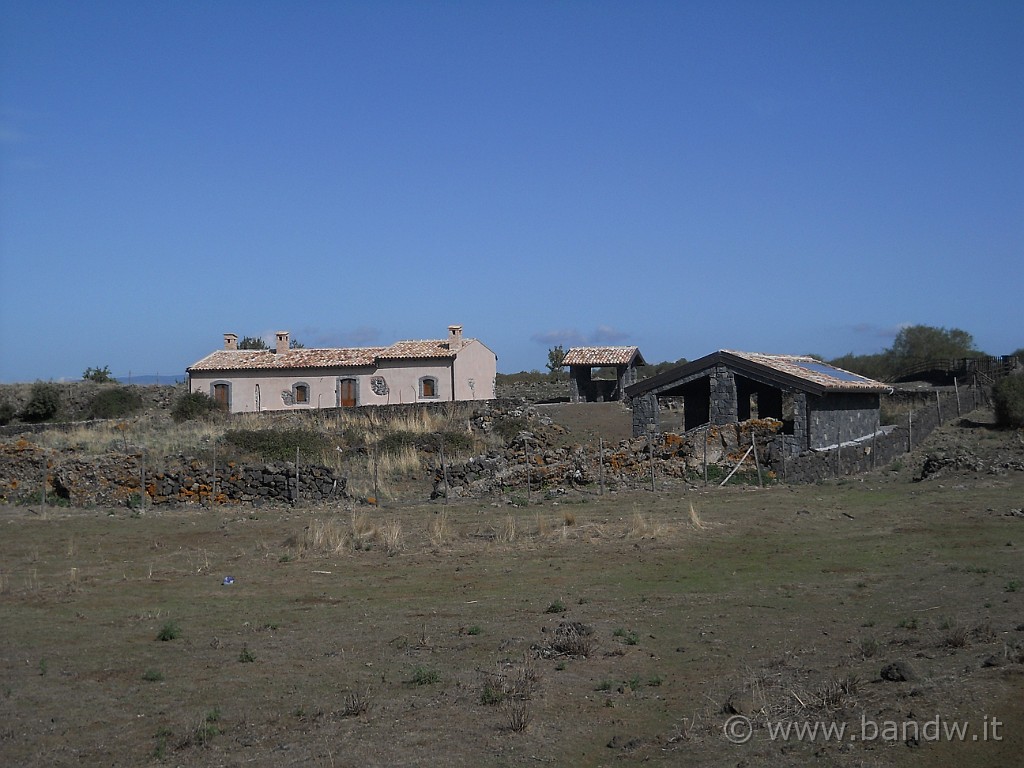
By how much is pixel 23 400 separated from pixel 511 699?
49961 millimetres

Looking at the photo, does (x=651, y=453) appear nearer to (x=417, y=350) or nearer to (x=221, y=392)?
(x=417, y=350)

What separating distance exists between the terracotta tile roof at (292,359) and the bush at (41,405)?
7.52m

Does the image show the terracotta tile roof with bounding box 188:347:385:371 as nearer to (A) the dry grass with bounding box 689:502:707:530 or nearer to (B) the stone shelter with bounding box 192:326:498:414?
(B) the stone shelter with bounding box 192:326:498:414

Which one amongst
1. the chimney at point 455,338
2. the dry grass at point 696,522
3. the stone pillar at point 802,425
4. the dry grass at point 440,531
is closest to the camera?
the dry grass at point 440,531

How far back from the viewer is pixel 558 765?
7641 mm

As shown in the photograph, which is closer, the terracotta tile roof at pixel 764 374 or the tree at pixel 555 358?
the terracotta tile roof at pixel 764 374

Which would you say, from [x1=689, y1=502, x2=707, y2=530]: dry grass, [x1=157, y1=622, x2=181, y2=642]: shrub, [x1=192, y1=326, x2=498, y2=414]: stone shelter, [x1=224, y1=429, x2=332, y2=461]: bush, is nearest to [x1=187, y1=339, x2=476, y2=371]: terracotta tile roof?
[x1=192, y1=326, x2=498, y2=414]: stone shelter

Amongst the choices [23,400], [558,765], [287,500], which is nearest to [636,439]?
[287,500]

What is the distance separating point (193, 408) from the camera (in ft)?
154

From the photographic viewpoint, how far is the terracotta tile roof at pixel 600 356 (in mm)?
53219

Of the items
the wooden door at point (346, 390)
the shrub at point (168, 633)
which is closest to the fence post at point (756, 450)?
the shrub at point (168, 633)

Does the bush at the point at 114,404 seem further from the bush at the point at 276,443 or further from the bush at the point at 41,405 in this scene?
the bush at the point at 276,443

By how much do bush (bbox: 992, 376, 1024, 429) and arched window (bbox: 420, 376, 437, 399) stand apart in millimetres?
26350

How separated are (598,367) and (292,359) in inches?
643
